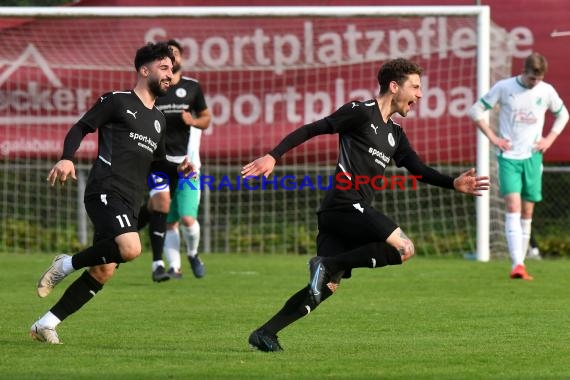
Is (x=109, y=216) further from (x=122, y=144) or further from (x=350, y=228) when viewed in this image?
(x=350, y=228)

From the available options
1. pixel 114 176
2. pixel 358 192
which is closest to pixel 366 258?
pixel 358 192

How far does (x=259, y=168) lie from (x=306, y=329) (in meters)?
2.13

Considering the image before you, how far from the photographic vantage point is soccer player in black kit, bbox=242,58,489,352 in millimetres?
7301

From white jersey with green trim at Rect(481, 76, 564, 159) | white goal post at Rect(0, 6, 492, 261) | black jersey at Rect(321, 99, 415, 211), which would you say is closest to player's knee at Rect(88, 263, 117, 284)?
black jersey at Rect(321, 99, 415, 211)

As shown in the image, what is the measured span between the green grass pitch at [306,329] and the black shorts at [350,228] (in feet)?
1.99

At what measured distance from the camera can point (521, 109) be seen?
43.0ft

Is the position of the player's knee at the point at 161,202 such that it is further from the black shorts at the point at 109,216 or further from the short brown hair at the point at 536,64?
the black shorts at the point at 109,216

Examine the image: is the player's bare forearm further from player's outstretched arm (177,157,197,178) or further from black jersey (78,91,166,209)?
player's outstretched arm (177,157,197,178)

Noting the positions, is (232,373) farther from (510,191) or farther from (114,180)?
(510,191)

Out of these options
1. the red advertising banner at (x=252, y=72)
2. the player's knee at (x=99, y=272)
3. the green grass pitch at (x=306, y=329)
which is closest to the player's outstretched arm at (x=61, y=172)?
the player's knee at (x=99, y=272)

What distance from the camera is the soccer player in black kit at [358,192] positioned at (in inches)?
287

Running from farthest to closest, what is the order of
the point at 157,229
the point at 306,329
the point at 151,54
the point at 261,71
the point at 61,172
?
1. the point at 261,71
2. the point at 157,229
3. the point at 306,329
4. the point at 151,54
5. the point at 61,172

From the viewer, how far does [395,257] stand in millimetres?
7344

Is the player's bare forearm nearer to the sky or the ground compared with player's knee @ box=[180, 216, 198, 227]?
nearer to the sky
